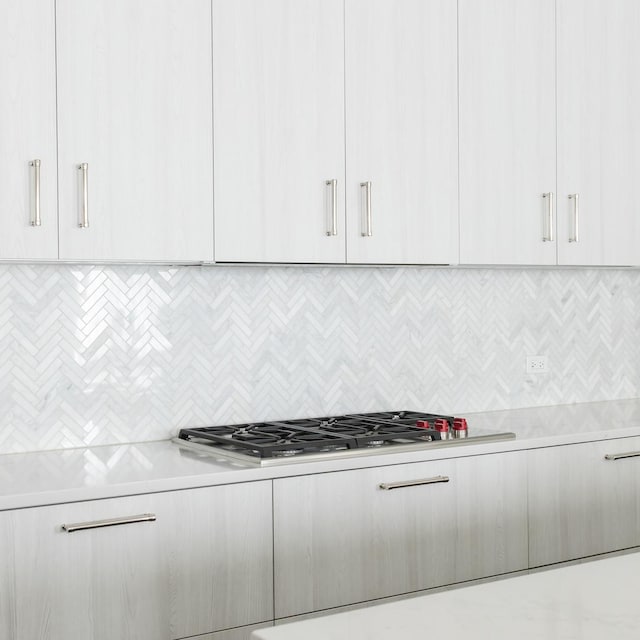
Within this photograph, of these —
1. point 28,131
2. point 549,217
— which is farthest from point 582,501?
point 28,131

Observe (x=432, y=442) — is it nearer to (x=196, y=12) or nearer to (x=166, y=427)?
(x=166, y=427)

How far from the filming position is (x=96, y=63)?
2445mm

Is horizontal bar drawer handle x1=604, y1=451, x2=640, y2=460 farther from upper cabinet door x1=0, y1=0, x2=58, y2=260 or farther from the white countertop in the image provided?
upper cabinet door x1=0, y1=0, x2=58, y2=260

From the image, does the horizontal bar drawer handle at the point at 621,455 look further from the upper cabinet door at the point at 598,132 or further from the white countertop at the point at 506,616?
the white countertop at the point at 506,616

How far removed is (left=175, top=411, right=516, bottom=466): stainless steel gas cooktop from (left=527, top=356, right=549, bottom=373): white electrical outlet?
2.41 ft

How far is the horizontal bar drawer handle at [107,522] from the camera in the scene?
2092mm

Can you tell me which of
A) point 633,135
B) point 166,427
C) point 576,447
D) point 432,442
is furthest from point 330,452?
point 633,135

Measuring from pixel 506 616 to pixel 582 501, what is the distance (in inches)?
75.8

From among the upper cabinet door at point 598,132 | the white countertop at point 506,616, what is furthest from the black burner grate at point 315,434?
the white countertop at point 506,616

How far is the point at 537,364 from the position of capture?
12.2 ft

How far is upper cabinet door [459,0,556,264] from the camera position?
10.2ft

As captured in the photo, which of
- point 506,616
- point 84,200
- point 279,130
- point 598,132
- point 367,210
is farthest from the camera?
point 598,132

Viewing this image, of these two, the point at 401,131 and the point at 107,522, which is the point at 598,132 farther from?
the point at 107,522

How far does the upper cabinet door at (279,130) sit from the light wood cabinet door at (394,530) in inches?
28.2
